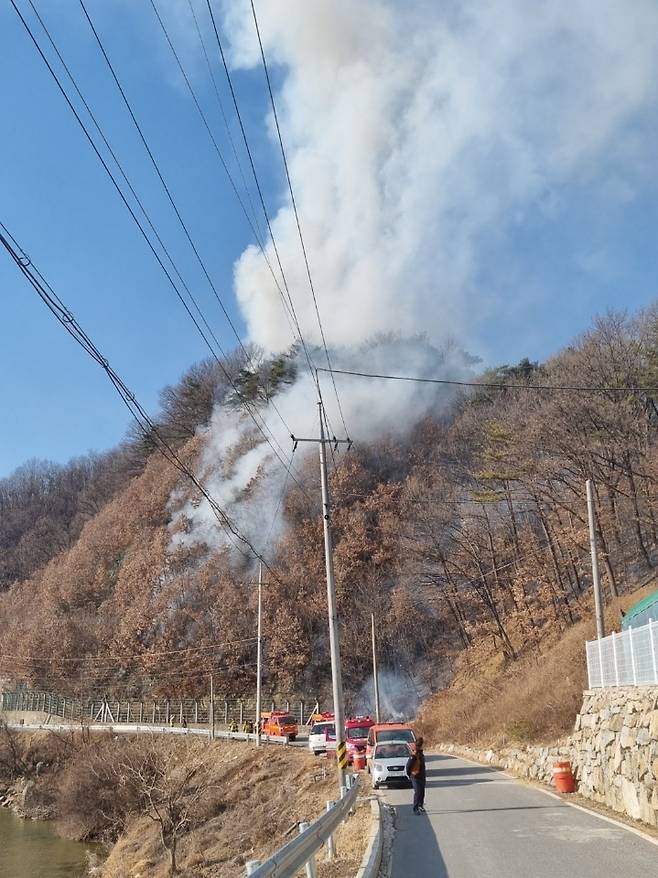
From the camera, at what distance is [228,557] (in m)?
67.6

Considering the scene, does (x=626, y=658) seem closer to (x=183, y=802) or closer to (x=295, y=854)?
(x=295, y=854)

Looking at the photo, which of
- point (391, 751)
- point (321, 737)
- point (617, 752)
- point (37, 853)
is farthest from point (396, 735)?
point (37, 853)

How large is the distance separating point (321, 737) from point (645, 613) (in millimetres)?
17870

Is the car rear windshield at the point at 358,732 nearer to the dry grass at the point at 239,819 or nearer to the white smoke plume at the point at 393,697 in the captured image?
the dry grass at the point at 239,819

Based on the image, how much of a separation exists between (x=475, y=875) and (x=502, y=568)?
143 ft

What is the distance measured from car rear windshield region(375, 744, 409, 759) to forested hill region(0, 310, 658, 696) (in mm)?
20475

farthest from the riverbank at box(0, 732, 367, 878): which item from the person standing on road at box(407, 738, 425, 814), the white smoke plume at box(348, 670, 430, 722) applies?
the white smoke plume at box(348, 670, 430, 722)

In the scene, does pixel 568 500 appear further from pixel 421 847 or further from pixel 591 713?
pixel 421 847

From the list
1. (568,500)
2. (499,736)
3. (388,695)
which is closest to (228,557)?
(388,695)

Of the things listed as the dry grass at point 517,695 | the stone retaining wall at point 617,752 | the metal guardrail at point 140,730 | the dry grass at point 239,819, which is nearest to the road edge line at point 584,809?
the stone retaining wall at point 617,752

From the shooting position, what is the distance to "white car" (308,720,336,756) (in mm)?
33812

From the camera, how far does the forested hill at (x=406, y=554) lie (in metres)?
42.2

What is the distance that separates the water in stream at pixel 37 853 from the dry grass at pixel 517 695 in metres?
17.5

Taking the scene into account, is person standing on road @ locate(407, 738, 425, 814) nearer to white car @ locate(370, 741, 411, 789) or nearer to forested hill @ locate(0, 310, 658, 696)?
white car @ locate(370, 741, 411, 789)
